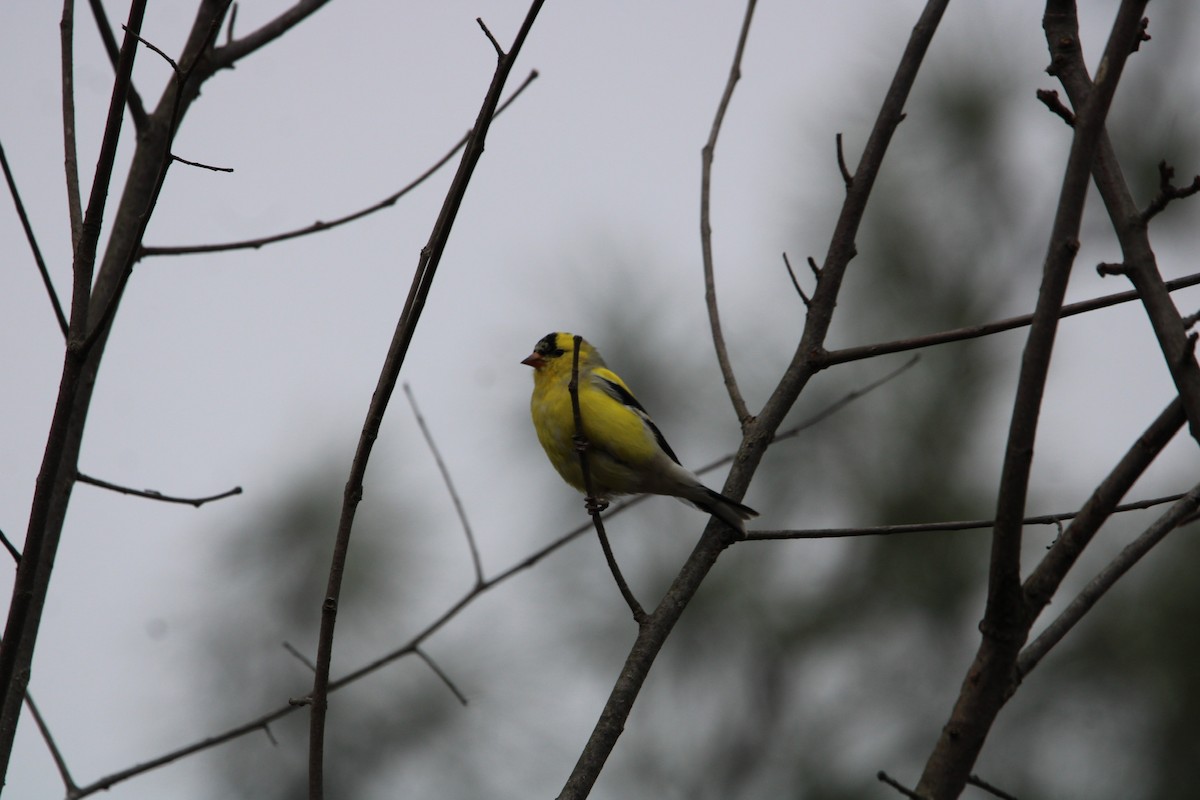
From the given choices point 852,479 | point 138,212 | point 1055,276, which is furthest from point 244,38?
point 852,479

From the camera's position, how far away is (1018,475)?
5.30 feet

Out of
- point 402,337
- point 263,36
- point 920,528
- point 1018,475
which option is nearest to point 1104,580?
point 1018,475

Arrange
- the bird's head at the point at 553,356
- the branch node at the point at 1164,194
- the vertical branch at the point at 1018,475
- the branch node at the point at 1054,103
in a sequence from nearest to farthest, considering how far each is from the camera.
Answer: the vertical branch at the point at 1018,475, the branch node at the point at 1164,194, the branch node at the point at 1054,103, the bird's head at the point at 553,356

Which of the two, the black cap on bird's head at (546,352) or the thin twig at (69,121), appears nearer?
the thin twig at (69,121)

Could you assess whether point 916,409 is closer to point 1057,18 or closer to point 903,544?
point 903,544

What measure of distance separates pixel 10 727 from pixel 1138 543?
6.81ft

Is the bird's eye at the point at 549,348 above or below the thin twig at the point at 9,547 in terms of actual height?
above

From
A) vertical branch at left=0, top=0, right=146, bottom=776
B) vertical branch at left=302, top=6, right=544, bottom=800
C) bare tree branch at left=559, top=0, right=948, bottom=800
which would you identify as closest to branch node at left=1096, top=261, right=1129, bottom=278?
bare tree branch at left=559, top=0, right=948, bottom=800

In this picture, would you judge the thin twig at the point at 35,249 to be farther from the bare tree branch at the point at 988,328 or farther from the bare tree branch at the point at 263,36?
the bare tree branch at the point at 988,328

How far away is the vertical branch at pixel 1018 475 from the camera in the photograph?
160cm

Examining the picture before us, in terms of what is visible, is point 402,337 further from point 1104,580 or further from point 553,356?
point 553,356

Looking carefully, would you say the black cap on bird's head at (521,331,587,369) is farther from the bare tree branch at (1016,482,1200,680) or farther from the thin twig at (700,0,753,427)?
the bare tree branch at (1016,482,1200,680)

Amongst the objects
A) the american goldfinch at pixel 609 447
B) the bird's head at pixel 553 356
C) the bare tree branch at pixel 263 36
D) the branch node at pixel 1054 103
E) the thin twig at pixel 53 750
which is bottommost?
the thin twig at pixel 53 750

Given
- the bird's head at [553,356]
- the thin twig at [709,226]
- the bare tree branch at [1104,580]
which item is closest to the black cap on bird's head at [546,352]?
the bird's head at [553,356]
